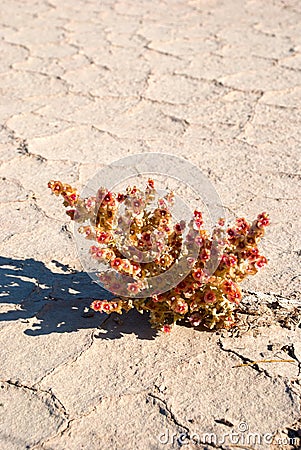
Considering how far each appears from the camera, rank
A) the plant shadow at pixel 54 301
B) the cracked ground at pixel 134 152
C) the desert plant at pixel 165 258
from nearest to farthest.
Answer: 1. the cracked ground at pixel 134 152
2. the desert plant at pixel 165 258
3. the plant shadow at pixel 54 301

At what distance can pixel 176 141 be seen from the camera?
3.26 m

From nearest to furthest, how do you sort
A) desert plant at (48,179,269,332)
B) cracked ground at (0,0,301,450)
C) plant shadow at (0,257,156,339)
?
cracked ground at (0,0,301,450), desert plant at (48,179,269,332), plant shadow at (0,257,156,339)

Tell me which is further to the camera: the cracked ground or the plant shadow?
the plant shadow

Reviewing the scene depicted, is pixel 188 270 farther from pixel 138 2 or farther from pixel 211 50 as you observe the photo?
pixel 138 2

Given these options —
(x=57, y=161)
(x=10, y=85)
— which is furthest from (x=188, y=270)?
(x=10, y=85)

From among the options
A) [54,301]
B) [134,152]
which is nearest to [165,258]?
[54,301]

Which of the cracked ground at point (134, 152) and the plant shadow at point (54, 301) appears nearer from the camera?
the cracked ground at point (134, 152)

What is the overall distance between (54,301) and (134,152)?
1180 millimetres

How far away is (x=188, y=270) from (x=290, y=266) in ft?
1.80

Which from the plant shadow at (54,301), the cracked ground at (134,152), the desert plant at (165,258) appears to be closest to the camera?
the cracked ground at (134,152)

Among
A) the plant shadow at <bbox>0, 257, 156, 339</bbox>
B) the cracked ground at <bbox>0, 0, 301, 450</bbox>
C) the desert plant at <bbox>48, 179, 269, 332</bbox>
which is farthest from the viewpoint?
the plant shadow at <bbox>0, 257, 156, 339</bbox>

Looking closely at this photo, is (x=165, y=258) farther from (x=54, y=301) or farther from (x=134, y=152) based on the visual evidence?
(x=134, y=152)

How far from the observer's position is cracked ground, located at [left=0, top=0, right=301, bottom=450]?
175 centimetres

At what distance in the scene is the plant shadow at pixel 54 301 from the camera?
2.04 metres
